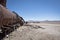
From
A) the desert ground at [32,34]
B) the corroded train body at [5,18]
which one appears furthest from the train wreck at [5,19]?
the desert ground at [32,34]

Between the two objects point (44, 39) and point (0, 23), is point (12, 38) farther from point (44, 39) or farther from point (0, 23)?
point (0, 23)

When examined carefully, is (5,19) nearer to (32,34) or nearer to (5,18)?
(5,18)

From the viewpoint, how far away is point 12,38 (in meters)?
10.3

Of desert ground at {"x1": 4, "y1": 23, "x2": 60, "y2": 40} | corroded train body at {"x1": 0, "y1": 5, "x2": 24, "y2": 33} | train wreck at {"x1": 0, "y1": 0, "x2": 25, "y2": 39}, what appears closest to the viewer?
corroded train body at {"x1": 0, "y1": 5, "x2": 24, "y2": 33}

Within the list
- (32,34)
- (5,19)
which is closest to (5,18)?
(5,19)

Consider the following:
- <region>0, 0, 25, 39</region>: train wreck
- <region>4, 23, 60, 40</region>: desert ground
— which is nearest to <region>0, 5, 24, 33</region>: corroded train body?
<region>0, 0, 25, 39</region>: train wreck

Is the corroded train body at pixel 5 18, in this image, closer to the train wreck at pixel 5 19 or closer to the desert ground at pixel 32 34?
the train wreck at pixel 5 19

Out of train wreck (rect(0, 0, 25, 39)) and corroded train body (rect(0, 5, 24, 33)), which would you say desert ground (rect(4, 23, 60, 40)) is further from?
corroded train body (rect(0, 5, 24, 33))

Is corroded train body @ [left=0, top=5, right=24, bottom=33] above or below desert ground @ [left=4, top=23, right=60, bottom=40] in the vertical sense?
above

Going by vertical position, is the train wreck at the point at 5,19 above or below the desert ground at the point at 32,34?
above

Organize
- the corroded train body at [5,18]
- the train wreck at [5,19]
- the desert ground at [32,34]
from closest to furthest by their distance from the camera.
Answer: the corroded train body at [5,18] < the train wreck at [5,19] < the desert ground at [32,34]

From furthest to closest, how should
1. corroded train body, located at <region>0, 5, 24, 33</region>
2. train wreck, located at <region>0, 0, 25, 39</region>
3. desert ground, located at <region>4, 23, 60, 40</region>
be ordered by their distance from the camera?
1. desert ground, located at <region>4, 23, 60, 40</region>
2. train wreck, located at <region>0, 0, 25, 39</region>
3. corroded train body, located at <region>0, 5, 24, 33</region>

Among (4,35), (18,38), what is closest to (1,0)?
(4,35)

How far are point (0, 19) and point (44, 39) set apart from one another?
5.50m
